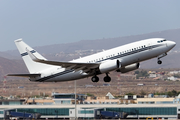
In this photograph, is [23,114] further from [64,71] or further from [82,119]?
[64,71]

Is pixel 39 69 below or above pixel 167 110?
above

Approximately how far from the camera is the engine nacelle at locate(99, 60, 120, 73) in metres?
58.1

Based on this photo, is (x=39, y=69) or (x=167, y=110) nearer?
(x=39, y=69)

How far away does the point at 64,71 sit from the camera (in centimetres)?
6291

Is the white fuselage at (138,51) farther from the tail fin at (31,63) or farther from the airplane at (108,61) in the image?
the tail fin at (31,63)

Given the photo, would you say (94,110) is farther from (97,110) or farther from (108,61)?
(108,61)

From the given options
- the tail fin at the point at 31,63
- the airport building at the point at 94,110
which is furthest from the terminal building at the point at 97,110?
the tail fin at the point at 31,63

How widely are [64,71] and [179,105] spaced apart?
35.5m

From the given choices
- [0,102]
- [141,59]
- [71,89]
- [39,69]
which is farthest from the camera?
[71,89]

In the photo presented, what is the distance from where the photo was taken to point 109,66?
5841cm

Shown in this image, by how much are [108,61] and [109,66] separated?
954 mm

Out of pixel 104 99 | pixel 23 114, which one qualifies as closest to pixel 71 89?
pixel 104 99

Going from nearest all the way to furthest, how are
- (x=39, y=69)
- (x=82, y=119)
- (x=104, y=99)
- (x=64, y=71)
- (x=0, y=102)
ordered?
(x=64, y=71)
(x=39, y=69)
(x=82, y=119)
(x=0, y=102)
(x=104, y=99)

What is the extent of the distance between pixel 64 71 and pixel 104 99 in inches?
2076
